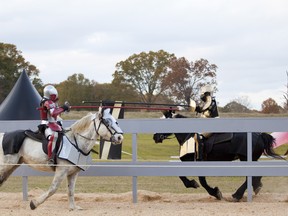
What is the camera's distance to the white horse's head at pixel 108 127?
10227 millimetres

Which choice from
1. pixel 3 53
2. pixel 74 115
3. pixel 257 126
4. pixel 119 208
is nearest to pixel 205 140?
pixel 257 126

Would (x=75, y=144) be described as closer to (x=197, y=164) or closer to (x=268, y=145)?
(x=197, y=164)

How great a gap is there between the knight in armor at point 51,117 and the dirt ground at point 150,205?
96cm

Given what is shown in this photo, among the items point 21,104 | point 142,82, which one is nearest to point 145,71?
point 142,82

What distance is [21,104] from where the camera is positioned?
20.0 m

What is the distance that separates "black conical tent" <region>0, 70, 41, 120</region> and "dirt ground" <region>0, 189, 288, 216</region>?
7.29 metres

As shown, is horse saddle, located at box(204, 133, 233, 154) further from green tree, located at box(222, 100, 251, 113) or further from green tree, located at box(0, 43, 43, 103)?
green tree, located at box(0, 43, 43, 103)

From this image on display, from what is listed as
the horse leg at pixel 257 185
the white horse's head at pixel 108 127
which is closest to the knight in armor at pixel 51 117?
the white horse's head at pixel 108 127

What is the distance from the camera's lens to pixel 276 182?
1477cm

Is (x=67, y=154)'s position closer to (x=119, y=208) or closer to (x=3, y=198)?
(x=119, y=208)

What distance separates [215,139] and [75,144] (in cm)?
306

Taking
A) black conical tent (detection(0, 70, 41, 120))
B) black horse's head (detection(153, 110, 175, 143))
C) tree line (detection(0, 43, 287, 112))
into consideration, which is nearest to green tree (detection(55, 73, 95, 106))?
tree line (detection(0, 43, 287, 112))

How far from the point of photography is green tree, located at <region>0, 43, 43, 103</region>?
171ft

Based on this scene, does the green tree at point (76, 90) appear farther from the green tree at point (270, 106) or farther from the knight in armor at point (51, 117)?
the knight in armor at point (51, 117)
